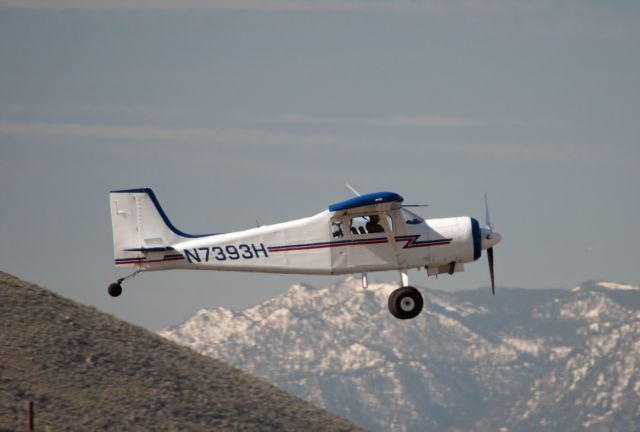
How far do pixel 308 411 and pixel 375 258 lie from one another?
122470 mm

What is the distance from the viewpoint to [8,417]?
9956 centimetres

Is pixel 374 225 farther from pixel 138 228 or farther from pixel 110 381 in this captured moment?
pixel 110 381

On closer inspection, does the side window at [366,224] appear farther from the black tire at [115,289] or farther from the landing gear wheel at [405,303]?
the black tire at [115,289]

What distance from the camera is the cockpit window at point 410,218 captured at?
39.8 m

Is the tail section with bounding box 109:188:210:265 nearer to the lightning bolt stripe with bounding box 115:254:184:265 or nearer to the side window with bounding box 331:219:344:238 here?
the lightning bolt stripe with bounding box 115:254:184:265

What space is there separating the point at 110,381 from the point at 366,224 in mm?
93632

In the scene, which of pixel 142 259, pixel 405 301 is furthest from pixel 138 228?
pixel 405 301

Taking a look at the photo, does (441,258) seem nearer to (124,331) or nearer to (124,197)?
(124,197)

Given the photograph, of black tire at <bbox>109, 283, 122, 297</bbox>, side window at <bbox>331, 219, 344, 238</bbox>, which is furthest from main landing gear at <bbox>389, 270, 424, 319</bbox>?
black tire at <bbox>109, 283, 122, 297</bbox>

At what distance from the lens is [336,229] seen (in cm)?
3934

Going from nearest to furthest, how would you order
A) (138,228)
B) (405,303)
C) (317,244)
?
(317,244) < (138,228) < (405,303)

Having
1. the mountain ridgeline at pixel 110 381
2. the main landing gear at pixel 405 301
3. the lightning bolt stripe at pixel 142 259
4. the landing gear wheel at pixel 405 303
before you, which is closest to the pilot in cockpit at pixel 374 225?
the main landing gear at pixel 405 301

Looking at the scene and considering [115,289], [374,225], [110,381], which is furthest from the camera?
[110,381]

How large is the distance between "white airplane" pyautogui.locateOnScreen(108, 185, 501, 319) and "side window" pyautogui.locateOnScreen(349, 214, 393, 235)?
0.10 ft
